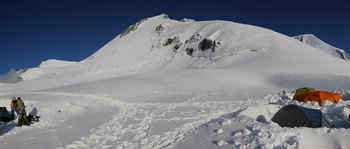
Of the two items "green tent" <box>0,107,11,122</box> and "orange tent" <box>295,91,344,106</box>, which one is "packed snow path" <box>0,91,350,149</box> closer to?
"green tent" <box>0,107,11,122</box>

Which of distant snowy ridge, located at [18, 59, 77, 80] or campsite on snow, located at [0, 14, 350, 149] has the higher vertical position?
distant snowy ridge, located at [18, 59, 77, 80]

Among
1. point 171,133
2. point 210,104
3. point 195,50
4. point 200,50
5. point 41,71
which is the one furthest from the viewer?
point 41,71

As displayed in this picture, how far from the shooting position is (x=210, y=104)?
42.3 feet

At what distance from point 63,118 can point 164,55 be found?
4895 cm

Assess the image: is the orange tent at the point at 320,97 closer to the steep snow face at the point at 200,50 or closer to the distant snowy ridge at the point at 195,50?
the steep snow face at the point at 200,50

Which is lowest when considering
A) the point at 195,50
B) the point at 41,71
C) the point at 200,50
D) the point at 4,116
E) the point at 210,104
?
the point at 210,104

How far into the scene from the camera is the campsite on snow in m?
5.96

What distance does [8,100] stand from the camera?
13602 millimetres

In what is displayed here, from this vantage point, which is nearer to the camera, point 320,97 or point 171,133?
point 171,133

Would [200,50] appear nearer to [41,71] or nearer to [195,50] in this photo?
[195,50]

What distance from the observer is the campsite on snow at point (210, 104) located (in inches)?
235

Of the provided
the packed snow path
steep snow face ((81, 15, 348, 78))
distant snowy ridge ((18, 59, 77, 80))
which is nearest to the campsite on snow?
the packed snow path

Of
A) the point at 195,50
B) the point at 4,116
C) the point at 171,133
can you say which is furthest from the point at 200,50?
the point at 171,133

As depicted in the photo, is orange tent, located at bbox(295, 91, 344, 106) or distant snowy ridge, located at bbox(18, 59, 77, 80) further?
distant snowy ridge, located at bbox(18, 59, 77, 80)
